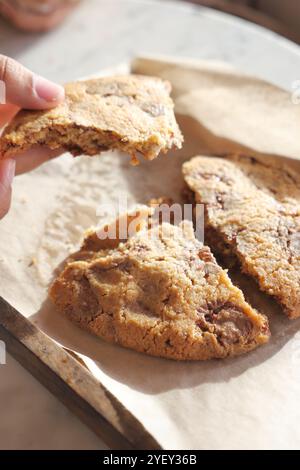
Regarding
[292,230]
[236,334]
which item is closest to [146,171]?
[292,230]

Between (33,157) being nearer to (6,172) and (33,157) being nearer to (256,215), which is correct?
(6,172)

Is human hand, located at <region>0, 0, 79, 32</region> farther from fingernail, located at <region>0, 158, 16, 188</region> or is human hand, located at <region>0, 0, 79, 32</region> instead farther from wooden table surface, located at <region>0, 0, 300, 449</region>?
fingernail, located at <region>0, 158, 16, 188</region>

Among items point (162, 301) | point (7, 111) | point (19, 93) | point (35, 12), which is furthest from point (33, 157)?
point (35, 12)

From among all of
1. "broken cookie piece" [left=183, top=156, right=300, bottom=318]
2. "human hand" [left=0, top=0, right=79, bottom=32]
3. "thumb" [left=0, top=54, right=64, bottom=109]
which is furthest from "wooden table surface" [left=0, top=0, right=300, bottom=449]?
"thumb" [left=0, top=54, right=64, bottom=109]

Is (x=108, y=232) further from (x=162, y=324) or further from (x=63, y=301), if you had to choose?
(x=162, y=324)

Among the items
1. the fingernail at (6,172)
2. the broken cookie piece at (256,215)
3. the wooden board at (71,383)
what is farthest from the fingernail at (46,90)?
the wooden board at (71,383)
